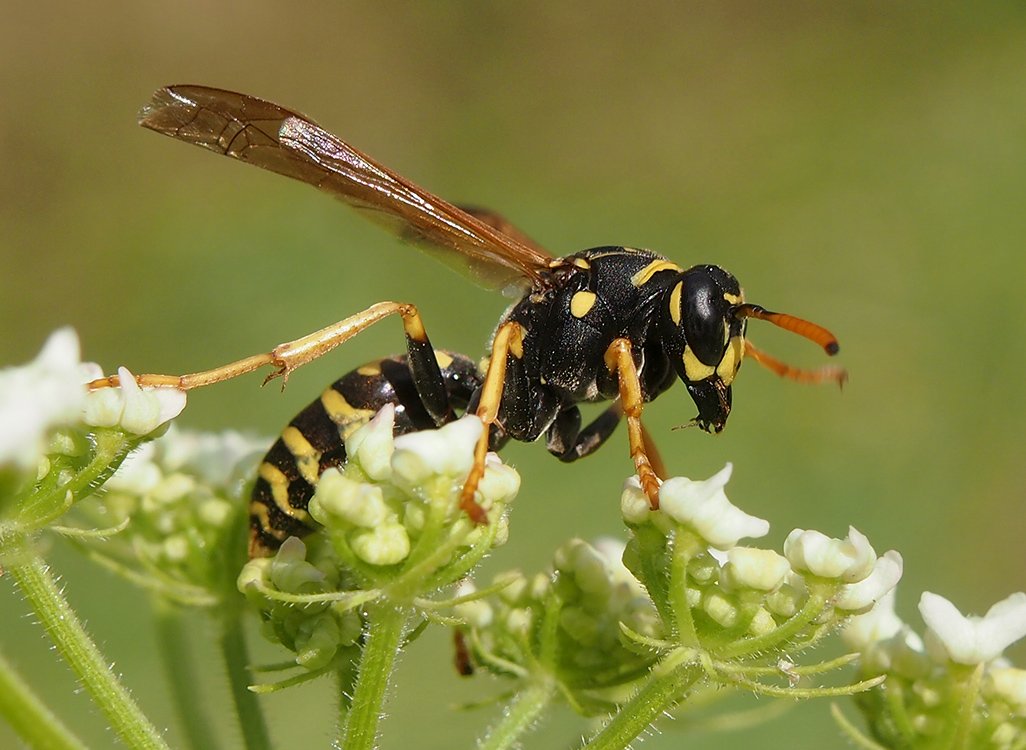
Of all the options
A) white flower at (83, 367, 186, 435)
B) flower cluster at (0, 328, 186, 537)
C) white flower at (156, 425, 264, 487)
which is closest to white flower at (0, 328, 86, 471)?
flower cluster at (0, 328, 186, 537)

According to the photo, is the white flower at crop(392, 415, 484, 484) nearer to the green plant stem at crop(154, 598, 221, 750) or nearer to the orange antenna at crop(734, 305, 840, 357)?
the orange antenna at crop(734, 305, 840, 357)

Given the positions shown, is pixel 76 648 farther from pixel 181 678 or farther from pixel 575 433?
pixel 575 433

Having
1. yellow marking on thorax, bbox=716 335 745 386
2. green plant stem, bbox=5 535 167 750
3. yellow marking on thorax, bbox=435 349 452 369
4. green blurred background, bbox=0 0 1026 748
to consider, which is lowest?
green plant stem, bbox=5 535 167 750

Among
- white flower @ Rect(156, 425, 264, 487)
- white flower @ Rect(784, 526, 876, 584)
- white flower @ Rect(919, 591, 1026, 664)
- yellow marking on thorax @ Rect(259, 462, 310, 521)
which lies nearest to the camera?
white flower @ Rect(784, 526, 876, 584)

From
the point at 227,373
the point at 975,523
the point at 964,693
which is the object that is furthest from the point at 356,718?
the point at 975,523

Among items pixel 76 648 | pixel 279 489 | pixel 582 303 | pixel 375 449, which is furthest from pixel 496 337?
pixel 76 648

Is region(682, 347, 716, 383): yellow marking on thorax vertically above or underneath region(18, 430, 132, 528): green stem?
above

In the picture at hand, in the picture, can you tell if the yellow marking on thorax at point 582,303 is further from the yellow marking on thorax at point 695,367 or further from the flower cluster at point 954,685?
the flower cluster at point 954,685
